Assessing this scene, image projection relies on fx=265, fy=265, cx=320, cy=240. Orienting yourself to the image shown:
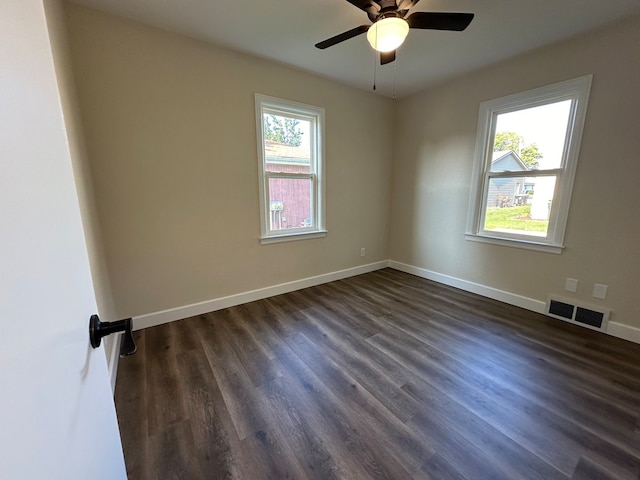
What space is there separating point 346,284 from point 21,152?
346 cm

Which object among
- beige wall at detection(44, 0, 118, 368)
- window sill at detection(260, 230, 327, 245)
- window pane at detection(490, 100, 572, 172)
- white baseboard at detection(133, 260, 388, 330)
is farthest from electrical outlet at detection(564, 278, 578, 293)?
beige wall at detection(44, 0, 118, 368)

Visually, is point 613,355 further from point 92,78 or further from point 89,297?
point 92,78

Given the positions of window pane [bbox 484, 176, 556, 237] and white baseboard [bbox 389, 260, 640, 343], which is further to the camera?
window pane [bbox 484, 176, 556, 237]

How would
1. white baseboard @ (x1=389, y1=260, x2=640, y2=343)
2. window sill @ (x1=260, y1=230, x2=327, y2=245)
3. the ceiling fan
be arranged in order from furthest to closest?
window sill @ (x1=260, y1=230, x2=327, y2=245)
white baseboard @ (x1=389, y1=260, x2=640, y2=343)
the ceiling fan

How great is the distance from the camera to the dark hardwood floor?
130 cm

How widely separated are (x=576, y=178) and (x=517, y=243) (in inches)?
31.0

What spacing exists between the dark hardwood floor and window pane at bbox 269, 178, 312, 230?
117cm

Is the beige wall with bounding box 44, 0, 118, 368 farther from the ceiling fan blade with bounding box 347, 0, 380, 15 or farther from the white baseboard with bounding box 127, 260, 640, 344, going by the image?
the ceiling fan blade with bounding box 347, 0, 380, 15

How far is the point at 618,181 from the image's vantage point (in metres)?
2.27

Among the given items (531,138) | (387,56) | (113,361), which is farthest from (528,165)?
(113,361)

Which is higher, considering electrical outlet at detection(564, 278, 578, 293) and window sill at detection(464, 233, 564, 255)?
window sill at detection(464, 233, 564, 255)

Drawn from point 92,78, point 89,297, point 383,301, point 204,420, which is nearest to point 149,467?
point 204,420

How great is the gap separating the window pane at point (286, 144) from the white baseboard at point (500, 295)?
7.29 ft

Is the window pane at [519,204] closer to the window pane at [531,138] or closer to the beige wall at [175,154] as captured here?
the window pane at [531,138]
